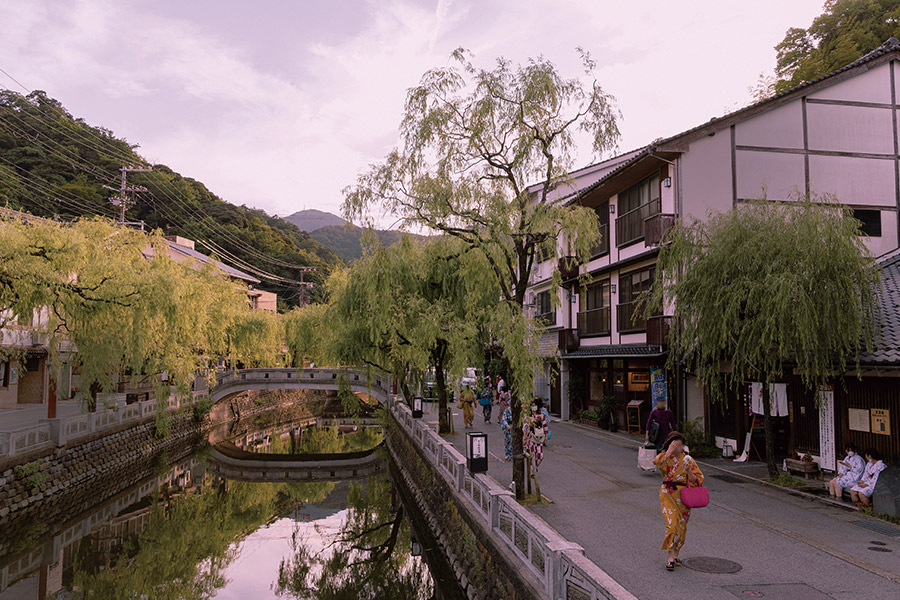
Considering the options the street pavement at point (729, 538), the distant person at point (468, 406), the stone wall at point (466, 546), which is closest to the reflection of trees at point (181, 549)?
the stone wall at point (466, 546)

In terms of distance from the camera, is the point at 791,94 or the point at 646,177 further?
the point at 646,177

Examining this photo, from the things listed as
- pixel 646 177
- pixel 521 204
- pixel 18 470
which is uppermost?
pixel 646 177

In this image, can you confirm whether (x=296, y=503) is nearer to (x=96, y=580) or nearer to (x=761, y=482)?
(x=96, y=580)

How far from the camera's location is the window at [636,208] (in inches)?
758

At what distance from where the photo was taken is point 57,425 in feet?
58.6

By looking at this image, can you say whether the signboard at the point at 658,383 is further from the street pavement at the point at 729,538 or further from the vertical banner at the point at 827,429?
the vertical banner at the point at 827,429

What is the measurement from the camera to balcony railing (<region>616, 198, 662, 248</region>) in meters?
19.2

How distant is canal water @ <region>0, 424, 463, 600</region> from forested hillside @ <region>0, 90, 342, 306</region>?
67.4 feet

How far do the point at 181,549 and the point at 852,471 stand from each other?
15953 mm

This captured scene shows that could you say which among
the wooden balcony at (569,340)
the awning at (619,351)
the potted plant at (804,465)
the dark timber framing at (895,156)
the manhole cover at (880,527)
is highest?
the dark timber framing at (895,156)

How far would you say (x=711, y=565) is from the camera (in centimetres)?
805

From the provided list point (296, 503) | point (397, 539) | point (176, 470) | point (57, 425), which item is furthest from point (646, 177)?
point (176, 470)

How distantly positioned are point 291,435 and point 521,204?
96.2 ft

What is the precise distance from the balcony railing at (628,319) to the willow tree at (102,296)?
1499cm
